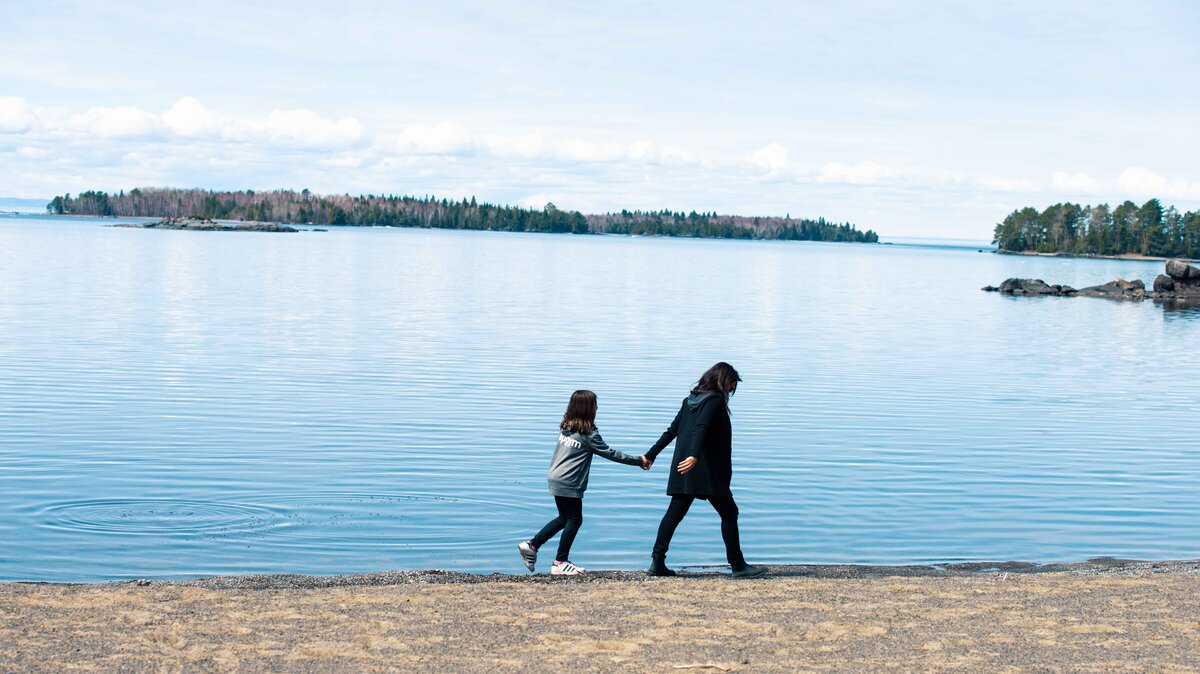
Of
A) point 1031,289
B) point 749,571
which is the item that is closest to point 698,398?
point 749,571

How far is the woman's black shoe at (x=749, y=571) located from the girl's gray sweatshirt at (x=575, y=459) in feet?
5.05

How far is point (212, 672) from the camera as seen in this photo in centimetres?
848

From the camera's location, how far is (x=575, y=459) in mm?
12500

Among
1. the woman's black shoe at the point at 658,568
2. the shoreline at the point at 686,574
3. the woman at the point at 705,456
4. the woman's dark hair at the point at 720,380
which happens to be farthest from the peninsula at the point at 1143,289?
the woman's dark hair at the point at 720,380

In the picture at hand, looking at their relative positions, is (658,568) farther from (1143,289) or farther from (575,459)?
(1143,289)

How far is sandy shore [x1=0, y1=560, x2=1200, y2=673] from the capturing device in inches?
351

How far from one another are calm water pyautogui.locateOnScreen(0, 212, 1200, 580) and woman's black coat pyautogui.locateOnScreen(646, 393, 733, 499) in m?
2.48

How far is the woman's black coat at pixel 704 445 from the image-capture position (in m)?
12.2

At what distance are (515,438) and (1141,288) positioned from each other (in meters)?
93.6

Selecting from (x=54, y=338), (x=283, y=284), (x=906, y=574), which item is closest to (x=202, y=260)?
(x=283, y=284)

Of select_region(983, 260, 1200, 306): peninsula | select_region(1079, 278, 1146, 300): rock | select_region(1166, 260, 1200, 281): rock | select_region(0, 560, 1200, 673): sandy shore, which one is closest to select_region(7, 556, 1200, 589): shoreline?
select_region(0, 560, 1200, 673): sandy shore

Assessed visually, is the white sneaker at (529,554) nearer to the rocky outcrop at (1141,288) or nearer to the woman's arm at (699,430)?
the woman's arm at (699,430)

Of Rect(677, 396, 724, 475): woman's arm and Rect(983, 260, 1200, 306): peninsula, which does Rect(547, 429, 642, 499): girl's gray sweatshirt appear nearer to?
Rect(677, 396, 724, 475): woman's arm

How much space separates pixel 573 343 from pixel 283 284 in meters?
38.2
